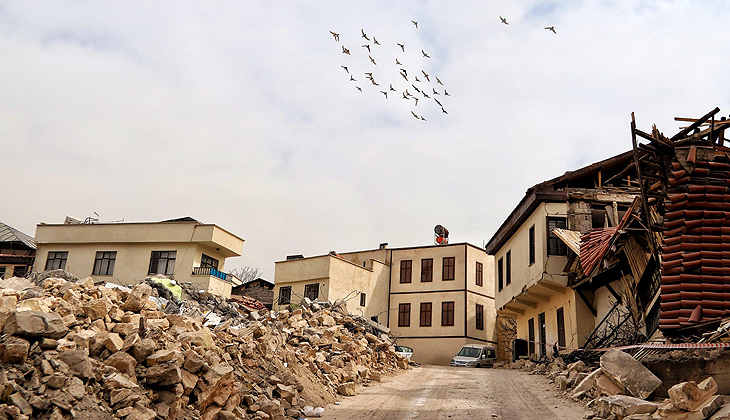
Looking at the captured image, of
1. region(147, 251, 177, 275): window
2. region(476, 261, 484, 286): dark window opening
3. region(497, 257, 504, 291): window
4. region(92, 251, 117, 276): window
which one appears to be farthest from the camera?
region(476, 261, 484, 286): dark window opening

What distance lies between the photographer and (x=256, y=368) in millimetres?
12125

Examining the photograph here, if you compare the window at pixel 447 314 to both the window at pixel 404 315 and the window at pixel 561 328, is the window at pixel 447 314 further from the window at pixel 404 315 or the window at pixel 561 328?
the window at pixel 561 328

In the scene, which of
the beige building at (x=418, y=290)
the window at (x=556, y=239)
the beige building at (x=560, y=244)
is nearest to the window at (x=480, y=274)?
the beige building at (x=418, y=290)

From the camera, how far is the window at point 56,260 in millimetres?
35875

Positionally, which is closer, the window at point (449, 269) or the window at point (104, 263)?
the window at point (104, 263)

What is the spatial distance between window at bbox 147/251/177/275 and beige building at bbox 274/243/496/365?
7.60 m

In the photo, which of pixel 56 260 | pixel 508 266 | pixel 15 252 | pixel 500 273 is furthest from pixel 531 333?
pixel 15 252

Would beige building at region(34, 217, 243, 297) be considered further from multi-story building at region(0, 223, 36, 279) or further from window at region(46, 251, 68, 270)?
multi-story building at region(0, 223, 36, 279)

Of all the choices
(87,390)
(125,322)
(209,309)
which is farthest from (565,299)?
(87,390)

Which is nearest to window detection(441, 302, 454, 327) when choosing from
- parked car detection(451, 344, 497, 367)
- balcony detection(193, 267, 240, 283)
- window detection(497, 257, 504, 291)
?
parked car detection(451, 344, 497, 367)

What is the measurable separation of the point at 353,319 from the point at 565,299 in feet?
27.6

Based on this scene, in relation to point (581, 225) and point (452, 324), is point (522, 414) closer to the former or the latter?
point (581, 225)

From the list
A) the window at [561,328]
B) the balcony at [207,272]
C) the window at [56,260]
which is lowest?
the window at [561,328]

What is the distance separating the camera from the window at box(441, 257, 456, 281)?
136 ft
